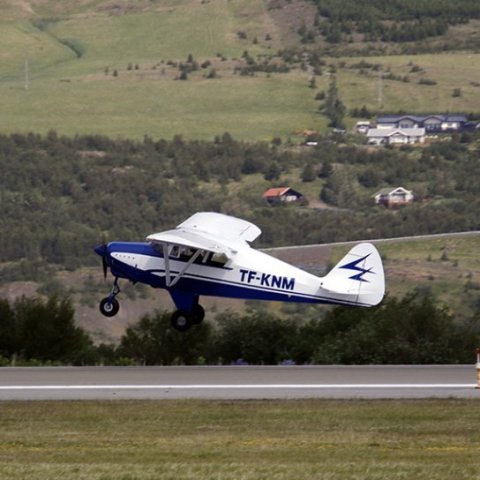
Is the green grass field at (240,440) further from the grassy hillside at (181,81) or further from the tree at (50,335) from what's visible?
the grassy hillside at (181,81)

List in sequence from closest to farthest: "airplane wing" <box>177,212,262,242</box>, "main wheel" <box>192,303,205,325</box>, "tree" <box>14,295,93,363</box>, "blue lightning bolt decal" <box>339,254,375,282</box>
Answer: "blue lightning bolt decal" <box>339,254,375,282</box>
"main wheel" <box>192,303,205,325</box>
"airplane wing" <box>177,212,262,242</box>
"tree" <box>14,295,93,363</box>

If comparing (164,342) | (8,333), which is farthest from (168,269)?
(8,333)

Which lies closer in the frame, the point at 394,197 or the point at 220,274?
the point at 220,274

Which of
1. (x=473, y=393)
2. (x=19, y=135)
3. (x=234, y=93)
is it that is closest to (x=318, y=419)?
(x=473, y=393)

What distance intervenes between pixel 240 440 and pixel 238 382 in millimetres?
8376

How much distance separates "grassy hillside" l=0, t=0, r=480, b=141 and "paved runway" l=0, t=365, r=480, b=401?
113664 millimetres

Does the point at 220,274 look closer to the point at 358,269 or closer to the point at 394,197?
the point at 358,269

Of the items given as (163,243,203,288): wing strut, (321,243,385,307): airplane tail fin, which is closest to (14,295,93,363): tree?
(163,243,203,288): wing strut

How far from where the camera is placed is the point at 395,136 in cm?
15425

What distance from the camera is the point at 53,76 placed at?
174 meters

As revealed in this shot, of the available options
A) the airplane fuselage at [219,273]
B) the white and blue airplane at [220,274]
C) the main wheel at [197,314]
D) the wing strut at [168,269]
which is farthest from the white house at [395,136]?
the wing strut at [168,269]

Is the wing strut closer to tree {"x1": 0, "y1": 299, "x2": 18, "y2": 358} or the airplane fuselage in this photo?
the airplane fuselage

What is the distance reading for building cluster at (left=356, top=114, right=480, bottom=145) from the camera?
15462cm

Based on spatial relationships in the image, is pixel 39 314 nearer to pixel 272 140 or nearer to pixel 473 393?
pixel 473 393
